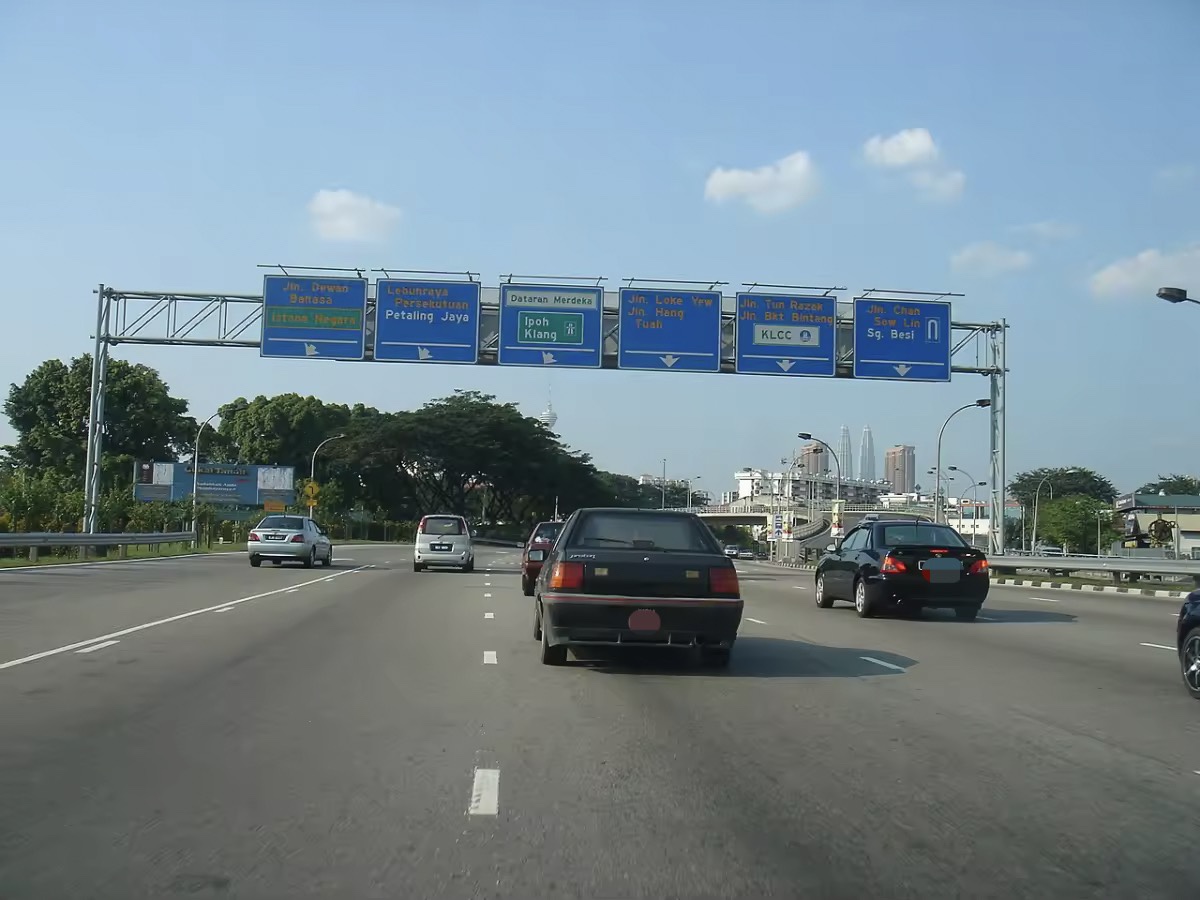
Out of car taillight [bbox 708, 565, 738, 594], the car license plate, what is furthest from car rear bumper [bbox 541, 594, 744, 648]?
the car license plate

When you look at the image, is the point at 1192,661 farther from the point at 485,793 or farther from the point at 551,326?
the point at 551,326

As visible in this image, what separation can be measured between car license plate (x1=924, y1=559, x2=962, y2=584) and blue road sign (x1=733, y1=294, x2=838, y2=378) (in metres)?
16.4

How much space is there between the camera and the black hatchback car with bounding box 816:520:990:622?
17938 mm

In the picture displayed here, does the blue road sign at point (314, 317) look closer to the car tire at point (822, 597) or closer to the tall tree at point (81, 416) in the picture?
the car tire at point (822, 597)

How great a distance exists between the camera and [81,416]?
82.1 m

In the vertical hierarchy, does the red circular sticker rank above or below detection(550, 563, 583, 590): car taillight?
below

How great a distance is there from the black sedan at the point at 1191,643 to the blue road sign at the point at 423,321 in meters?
25.6

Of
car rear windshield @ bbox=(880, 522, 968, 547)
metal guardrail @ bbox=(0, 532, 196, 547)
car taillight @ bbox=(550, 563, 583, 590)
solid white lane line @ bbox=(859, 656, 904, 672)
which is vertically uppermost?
car rear windshield @ bbox=(880, 522, 968, 547)

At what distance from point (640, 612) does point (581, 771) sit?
3900 mm

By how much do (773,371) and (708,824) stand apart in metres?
28.9

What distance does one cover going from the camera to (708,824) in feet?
19.0

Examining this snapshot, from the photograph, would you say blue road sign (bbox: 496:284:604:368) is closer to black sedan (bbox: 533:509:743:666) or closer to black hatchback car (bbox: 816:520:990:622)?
black hatchback car (bbox: 816:520:990:622)

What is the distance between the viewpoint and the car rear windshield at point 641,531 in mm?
11773

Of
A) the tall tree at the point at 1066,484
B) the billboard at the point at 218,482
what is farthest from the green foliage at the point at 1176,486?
the billboard at the point at 218,482
